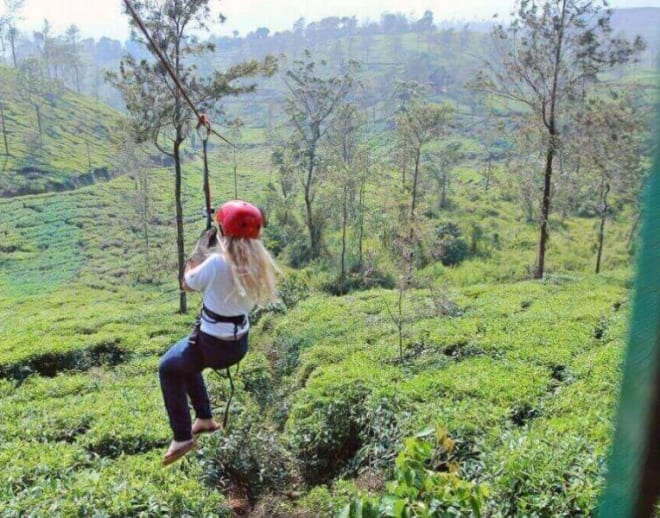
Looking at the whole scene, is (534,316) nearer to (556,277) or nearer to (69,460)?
(556,277)

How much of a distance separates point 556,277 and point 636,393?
62.8ft

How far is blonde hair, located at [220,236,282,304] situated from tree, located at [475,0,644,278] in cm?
1629

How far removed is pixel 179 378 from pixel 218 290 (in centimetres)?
80

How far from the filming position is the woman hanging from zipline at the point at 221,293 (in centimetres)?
341

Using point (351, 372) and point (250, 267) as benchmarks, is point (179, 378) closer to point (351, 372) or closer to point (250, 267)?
point (250, 267)

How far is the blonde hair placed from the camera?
135 inches

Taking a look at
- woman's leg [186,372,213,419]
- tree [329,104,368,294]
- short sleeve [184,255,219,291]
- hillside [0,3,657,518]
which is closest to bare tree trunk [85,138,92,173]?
hillside [0,3,657,518]

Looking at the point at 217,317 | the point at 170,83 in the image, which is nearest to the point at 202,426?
the point at 217,317

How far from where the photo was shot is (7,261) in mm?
31766

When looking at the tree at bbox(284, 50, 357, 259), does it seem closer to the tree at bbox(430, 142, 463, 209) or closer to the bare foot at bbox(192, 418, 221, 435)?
the tree at bbox(430, 142, 463, 209)

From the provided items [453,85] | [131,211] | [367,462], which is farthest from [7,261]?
[453,85]

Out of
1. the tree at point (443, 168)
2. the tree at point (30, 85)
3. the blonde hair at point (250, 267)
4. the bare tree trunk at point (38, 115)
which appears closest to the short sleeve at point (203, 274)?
the blonde hair at point (250, 267)

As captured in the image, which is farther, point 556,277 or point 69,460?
point 556,277

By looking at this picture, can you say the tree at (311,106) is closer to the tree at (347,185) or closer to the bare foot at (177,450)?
the tree at (347,185)
